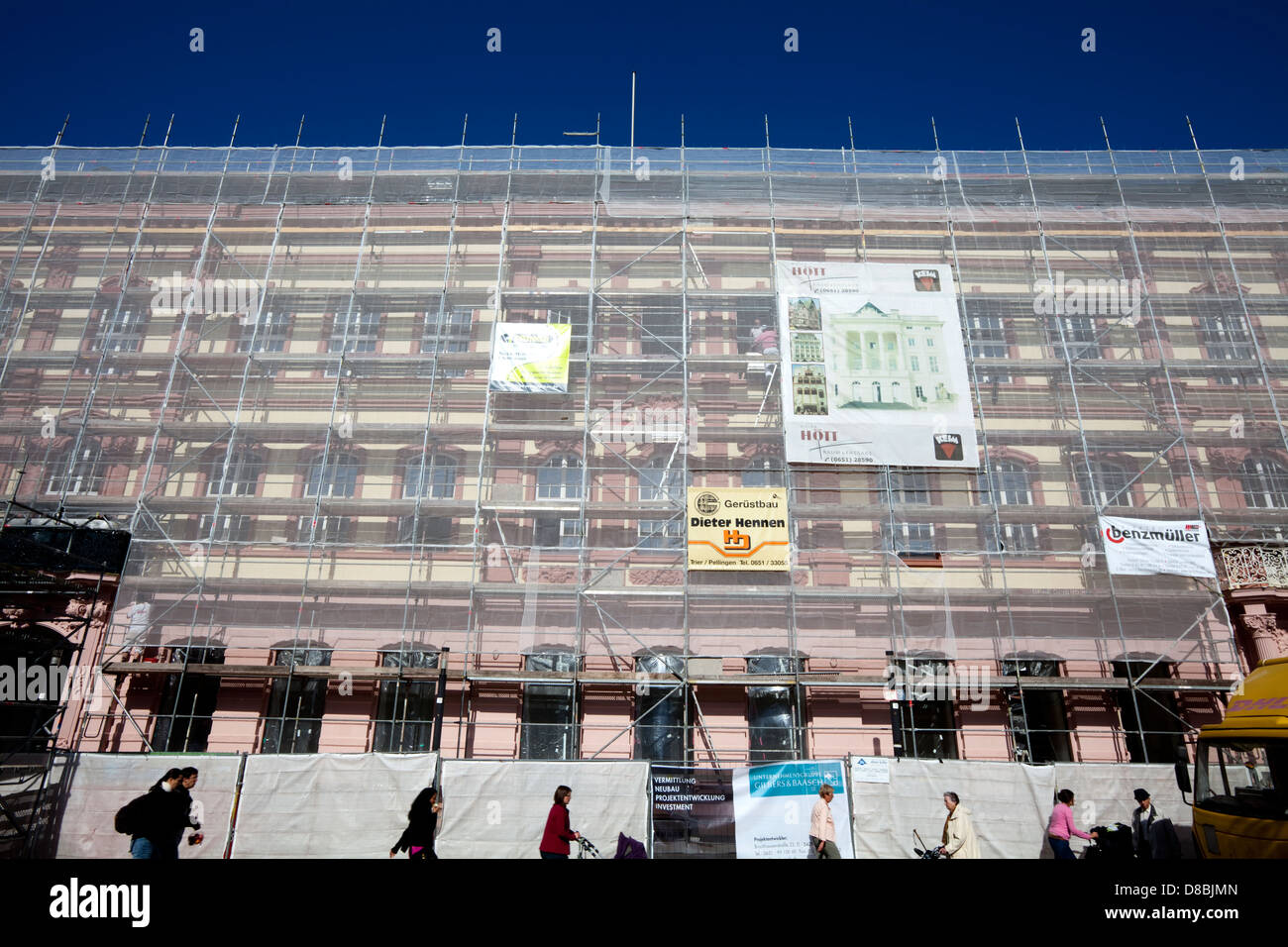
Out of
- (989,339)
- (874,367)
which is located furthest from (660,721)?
(989,339)

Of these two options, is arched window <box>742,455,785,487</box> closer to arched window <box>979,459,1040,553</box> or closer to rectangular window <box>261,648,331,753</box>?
arched window <box>979,459,1040,553</box>

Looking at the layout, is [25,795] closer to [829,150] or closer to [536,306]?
[536,306]

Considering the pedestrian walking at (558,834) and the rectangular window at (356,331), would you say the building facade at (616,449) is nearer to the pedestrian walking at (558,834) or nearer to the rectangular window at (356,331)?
the rectangular window at (356,331)

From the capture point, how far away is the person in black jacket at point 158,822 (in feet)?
24.4

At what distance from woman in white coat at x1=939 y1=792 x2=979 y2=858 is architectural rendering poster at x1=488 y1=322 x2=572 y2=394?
1102cm

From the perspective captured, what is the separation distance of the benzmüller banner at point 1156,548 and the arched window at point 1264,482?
3056 mm

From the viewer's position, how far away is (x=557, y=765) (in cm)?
1271

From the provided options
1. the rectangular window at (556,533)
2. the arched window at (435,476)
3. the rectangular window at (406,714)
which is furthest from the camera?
the arched window at (435,476)

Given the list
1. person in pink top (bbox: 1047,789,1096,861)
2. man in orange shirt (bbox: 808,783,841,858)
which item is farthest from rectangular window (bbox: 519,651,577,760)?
person in pink top (bbox: 1047,789,1096,861)

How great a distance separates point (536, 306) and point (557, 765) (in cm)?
Answer: 1082

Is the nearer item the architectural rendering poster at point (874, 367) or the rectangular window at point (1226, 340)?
the architectural rendering poster at point (874, 367)

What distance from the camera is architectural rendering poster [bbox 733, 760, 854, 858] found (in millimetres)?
11820

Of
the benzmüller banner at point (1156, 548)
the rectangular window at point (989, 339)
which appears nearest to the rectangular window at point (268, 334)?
the rectangular window at point (989, 339)
